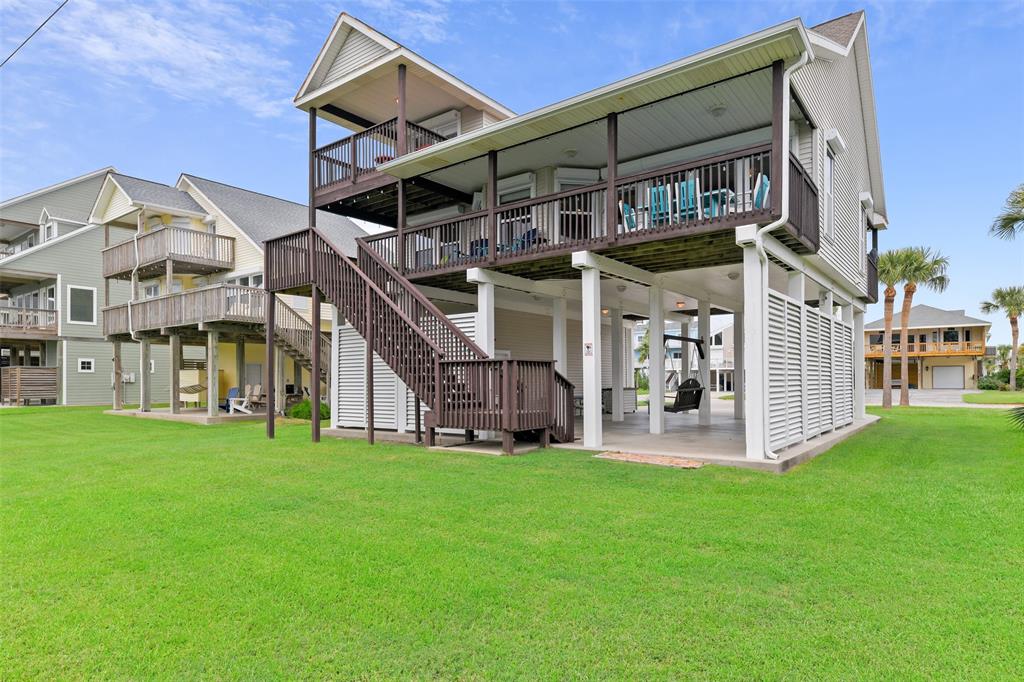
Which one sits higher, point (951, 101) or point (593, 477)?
point (951, 101)

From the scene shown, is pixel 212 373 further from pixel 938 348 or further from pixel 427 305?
pixel 938 348

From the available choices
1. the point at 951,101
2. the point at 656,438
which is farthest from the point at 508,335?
the point at 951,101

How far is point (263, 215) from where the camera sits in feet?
82.0

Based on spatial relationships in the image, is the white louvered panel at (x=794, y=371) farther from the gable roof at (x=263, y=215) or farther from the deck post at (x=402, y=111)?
the gable roof at (x=263, y=215)

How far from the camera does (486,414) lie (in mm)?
9602

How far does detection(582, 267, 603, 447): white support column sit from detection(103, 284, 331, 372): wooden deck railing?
9560mm

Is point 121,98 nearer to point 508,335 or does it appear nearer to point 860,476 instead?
point 508,335

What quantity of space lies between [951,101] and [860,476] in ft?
80.0

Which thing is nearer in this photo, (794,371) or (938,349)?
(794,371)

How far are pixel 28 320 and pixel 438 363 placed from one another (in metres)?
25.1

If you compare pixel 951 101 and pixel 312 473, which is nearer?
pixel 312 473

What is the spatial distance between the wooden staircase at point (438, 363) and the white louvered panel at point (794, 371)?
357cm

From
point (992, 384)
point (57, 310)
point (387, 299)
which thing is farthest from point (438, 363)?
point (992, 384)

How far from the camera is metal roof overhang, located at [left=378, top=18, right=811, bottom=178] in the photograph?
293 inches
